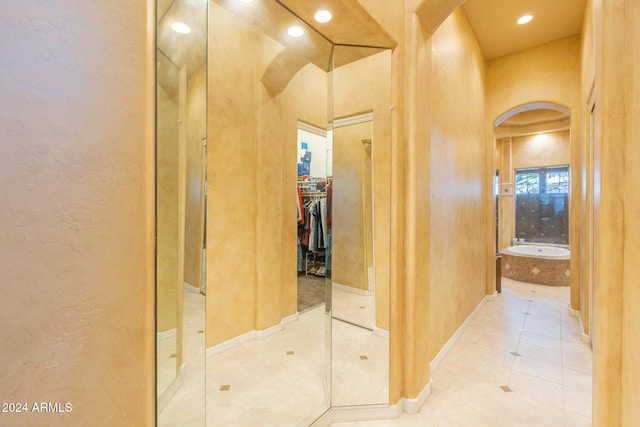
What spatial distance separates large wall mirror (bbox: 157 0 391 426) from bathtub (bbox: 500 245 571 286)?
464cm

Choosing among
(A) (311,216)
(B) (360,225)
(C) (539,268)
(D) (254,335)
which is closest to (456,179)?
(B) (360,225)

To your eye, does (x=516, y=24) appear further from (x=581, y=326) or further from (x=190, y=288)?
(x=190, y=288)

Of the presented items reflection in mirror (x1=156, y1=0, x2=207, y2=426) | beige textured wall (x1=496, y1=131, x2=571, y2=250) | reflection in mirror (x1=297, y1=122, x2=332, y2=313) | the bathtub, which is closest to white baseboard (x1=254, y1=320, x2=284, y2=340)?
reflection in mirror (x1=297, y1=122, x2=332, y2=313)

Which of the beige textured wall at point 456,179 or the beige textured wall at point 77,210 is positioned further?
the beige textured wall at point 456,179

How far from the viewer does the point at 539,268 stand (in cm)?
523

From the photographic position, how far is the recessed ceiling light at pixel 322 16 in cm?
156

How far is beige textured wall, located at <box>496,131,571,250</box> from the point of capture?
6.52 m

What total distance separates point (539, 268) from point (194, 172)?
6438 mm

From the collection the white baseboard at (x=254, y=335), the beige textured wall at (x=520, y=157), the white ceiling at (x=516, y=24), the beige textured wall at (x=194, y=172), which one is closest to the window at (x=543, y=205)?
the beige textured wall at (x=520, y=157)

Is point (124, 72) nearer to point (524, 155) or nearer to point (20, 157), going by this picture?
point (20, 157)

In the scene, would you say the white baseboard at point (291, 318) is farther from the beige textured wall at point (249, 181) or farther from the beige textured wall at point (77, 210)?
the beige textured wall at point (77, 210)

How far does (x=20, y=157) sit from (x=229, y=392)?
6.44ft

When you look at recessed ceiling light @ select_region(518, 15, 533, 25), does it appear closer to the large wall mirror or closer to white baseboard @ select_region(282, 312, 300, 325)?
the large wall mirror

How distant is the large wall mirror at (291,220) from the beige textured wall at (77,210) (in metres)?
0.43
